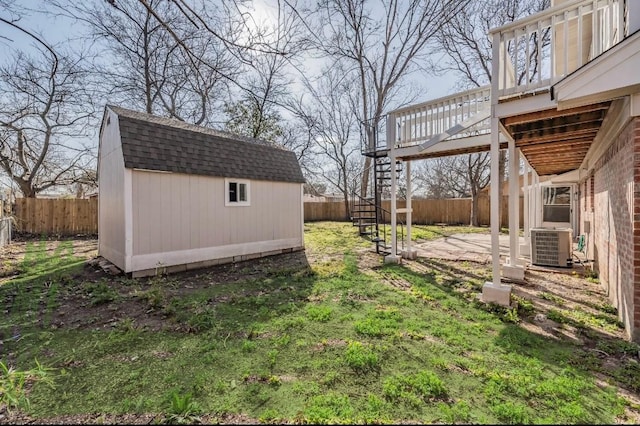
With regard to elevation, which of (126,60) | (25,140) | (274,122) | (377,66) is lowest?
(25,140)

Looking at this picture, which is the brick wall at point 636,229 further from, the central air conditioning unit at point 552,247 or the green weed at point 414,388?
the central air conditioning unit at point 552,247

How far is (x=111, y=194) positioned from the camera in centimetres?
697

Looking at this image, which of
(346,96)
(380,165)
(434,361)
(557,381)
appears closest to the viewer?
(557,381)

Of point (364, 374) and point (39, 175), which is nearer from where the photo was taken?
point (364, 374)

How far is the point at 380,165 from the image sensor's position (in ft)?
26.7

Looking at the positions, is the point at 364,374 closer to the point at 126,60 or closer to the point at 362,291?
the point at 362,291

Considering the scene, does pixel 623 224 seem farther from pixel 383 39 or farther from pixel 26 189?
pixel 26 189

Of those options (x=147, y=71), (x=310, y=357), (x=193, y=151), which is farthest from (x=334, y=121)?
(x=310, y=357)

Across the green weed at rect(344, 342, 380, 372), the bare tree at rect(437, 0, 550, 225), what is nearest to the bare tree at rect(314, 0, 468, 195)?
the bare tree at rect(437, 0, 550, 225)

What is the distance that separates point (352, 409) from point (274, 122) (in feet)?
52.3

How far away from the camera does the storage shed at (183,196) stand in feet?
19.9

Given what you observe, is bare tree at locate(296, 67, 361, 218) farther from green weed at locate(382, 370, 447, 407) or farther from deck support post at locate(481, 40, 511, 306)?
green weed at locate(382, 370, 447, 407)

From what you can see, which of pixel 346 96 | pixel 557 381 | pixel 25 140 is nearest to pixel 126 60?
pixel 25 140

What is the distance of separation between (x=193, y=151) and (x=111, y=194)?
2208mm
